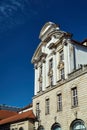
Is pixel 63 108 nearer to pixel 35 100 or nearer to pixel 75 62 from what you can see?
pixel 75 62

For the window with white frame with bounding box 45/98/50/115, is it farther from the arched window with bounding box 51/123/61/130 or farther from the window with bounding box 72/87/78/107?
the window with bounding box 72/87/78/107

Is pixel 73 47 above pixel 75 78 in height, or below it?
above

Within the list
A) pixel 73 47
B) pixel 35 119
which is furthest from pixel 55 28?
pixel 35 119

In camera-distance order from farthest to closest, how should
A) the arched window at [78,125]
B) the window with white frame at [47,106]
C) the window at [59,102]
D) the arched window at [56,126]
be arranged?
the window with white frame at [47,106] < the window at [59,102] < the arched window at [56,126] < the arched window at [78,125]

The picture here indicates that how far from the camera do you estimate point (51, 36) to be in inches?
1613

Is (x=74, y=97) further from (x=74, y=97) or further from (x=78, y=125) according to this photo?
(x=78, y=125)

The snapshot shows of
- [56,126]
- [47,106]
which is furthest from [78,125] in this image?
[47,106]

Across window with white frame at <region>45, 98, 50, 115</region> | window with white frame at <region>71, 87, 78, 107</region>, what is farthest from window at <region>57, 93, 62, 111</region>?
window with white frame at <region>71, 87, 78, 107</region>

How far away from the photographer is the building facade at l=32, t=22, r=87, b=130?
3147 cm

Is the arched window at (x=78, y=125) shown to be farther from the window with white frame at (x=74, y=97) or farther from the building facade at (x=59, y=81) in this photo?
the window with white frame at (x=74, y=97)

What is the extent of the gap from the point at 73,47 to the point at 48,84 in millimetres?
7083

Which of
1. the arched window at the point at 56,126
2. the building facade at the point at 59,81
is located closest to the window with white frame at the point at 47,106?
the building facade at the point at 59,81

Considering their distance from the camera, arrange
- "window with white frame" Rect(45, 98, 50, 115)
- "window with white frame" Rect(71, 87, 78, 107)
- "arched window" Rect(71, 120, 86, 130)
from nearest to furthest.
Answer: "arched window" Rect(71, 120, 86, 130)
"window with white frame" Rect(71, 87, 78, 107)
"window with white frame" Rect(45, 98, 50, 115)

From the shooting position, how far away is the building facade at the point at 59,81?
31.5 m
